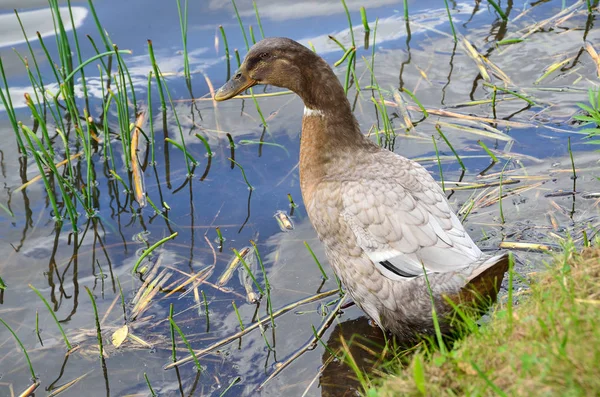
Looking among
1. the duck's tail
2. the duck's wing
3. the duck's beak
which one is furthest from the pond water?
the duck's beak

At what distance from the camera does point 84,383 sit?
380cm

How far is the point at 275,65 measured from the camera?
418cm

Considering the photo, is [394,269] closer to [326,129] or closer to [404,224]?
[404,224]

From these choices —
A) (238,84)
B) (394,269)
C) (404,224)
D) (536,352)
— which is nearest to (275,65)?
(238,84)

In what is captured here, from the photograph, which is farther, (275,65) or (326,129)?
(275,65)

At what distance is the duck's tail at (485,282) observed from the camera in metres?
3.05

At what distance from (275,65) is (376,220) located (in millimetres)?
1206

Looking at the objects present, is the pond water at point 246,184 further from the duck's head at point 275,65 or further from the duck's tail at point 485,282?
the duck's head at point 275,65

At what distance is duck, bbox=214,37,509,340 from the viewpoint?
3320 millimetres

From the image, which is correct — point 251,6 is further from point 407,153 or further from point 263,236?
point 263,236

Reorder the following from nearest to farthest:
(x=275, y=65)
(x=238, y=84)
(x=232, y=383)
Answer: (x=232, y=383), (x=275, y=65), (x=238, y=84)

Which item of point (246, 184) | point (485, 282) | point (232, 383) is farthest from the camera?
point (246, 184)

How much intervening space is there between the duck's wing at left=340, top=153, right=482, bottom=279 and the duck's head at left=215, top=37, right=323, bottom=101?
2.48ft

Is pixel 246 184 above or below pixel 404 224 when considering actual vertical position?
below
